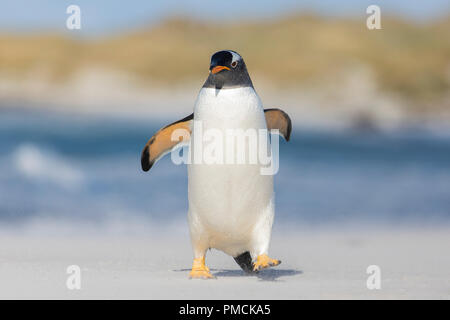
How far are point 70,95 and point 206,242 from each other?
19243mm

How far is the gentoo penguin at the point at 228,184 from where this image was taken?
15.7ft

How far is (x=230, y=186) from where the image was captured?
4879 millimetres

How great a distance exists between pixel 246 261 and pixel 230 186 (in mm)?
676

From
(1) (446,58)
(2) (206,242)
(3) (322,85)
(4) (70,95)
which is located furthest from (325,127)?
(2) (206,242)

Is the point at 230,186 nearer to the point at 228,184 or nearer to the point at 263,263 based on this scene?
the point at 228,184

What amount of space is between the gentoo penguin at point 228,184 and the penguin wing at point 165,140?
4 cm

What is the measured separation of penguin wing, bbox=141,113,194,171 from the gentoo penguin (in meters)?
0.04

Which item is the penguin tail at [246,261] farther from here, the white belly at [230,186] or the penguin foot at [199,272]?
the penguin foot at [199,272]

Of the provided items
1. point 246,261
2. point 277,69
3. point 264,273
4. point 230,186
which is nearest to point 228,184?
point 230,186

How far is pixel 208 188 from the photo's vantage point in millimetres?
4902

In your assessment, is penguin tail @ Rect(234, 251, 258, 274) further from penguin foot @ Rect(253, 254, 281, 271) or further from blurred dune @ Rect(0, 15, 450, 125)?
blurred dune @ Rect(0, 15, 450, 125)

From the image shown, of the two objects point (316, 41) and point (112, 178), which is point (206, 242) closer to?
point (112, 178)

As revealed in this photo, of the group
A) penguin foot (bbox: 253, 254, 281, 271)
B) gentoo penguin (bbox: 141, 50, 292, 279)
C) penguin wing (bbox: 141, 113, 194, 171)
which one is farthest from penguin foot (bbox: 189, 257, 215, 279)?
penguin wing (bbox: 141, 113, 194, 171)

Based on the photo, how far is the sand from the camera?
428 cm
